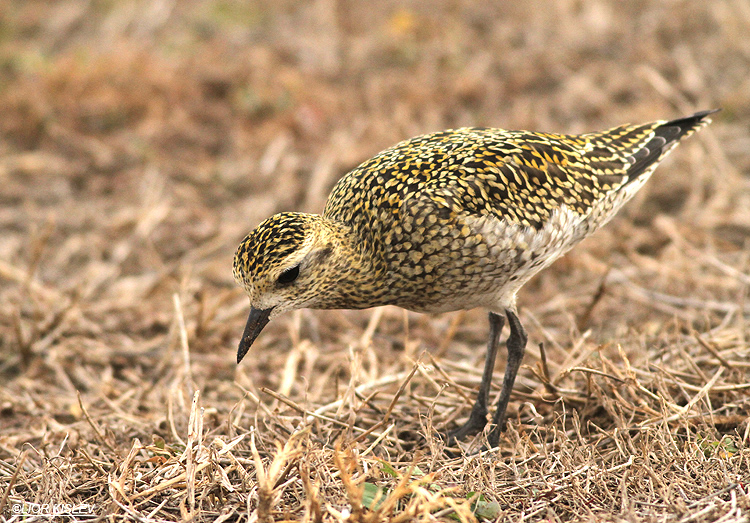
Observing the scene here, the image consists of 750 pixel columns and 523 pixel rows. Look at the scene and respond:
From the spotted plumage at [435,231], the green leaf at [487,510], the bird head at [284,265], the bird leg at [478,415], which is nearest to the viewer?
the green leaf at [487,510]

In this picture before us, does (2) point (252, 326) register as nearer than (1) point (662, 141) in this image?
Yes

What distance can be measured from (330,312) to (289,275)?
110 inches

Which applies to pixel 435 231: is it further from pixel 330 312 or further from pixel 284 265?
pixel 330 312

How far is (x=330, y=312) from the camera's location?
6988mm

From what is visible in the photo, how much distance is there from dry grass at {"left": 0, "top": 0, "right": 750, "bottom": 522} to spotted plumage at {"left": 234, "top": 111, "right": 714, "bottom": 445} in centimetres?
47

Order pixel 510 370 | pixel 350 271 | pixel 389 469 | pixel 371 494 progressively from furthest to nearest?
pixel 510 370 < pixel 350 271 < pixel 389 469 < pixel 371 494

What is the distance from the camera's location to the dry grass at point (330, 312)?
3959mm

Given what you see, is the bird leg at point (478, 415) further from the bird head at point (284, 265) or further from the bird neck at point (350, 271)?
the bird head at point (284, 265)

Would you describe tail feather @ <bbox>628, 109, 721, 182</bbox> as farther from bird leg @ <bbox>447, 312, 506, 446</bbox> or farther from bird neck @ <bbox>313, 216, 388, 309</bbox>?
bird neck @ <bbox>313, 216, 388, 309</bbox>

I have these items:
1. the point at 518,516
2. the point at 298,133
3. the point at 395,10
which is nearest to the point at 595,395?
the point at 518,516

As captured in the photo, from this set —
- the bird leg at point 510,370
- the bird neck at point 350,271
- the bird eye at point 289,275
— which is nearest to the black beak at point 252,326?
the bird eye at point 289,275

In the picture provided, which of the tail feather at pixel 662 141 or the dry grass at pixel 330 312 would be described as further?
the tail feather at pixel 662 141

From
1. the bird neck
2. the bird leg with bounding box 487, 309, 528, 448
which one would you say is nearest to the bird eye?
the bird neck

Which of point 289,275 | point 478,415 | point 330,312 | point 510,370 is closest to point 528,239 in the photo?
point 510,370
